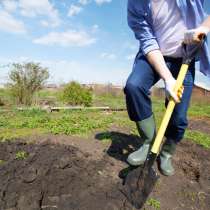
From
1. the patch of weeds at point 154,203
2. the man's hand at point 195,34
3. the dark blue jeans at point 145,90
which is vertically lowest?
the patch of weeds at point 154,203

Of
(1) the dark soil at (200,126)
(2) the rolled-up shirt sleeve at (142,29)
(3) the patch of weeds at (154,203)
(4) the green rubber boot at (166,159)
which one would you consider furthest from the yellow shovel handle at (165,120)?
(1) the dark soil at (200,126)

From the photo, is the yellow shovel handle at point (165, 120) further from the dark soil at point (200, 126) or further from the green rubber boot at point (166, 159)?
the dark soil at point (200, 126)

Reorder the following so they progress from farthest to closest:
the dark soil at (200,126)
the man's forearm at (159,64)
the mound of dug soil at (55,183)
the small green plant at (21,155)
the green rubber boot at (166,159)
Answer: the dark soil at (200,126) < the small green plant at (21,155) < the green rubber boot at (166,159) < the man's forearm at (159,64) < the mound of dug soil at (55,183)

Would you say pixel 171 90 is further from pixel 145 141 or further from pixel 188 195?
pixel 188 195

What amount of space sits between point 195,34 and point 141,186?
130cm

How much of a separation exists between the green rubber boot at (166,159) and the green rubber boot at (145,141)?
35 centimetres

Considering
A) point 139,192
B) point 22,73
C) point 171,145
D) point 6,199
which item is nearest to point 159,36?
point 171,145

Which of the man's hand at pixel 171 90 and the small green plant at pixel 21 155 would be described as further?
the small green plant at pixel 21 155

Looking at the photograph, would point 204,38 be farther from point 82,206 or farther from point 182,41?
point 82,206

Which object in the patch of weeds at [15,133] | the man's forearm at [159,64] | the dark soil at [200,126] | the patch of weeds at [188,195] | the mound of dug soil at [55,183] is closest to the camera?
the mound of dug soil at [55,183]

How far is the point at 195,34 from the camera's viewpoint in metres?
2.67

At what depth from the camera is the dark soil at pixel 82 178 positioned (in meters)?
2.62

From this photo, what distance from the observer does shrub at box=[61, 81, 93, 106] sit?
13.0m

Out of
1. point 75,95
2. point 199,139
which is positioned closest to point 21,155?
point 199,139
